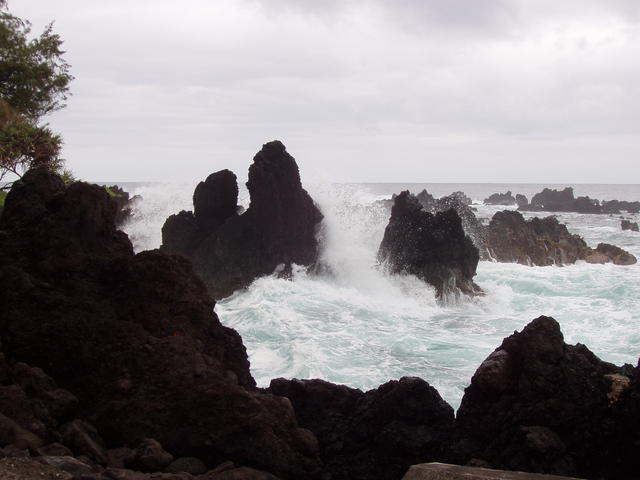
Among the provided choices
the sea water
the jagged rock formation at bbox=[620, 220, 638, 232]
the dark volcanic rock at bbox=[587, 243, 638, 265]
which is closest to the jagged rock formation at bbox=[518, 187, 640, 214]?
the jagged rock formation at bbox=[620, 220, 638, 232]

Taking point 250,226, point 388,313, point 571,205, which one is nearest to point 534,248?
point 388,313

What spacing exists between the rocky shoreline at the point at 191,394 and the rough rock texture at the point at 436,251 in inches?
589

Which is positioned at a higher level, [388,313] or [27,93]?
[27,93]

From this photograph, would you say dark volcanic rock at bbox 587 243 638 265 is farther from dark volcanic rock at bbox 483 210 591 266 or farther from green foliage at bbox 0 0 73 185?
green foliage at bbox 0 0 73 185

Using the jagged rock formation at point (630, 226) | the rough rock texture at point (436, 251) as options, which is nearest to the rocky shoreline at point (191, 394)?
the rough rock texture at point (436, 251)

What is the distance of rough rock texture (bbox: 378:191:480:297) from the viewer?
21.9 meters

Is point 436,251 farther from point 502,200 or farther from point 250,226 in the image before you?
point 502,200

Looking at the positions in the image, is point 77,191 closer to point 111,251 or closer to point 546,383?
point 111,251

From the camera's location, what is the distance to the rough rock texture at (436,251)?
71.8 ft

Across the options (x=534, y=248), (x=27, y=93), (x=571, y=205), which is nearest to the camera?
(x=27, y=93)

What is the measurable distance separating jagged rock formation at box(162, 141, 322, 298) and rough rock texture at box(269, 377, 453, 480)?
14516 mm

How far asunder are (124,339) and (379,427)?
2.89m

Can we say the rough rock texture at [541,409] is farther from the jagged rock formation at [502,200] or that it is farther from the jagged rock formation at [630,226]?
the jagged rock formation at [502,200]

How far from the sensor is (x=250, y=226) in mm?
22766
